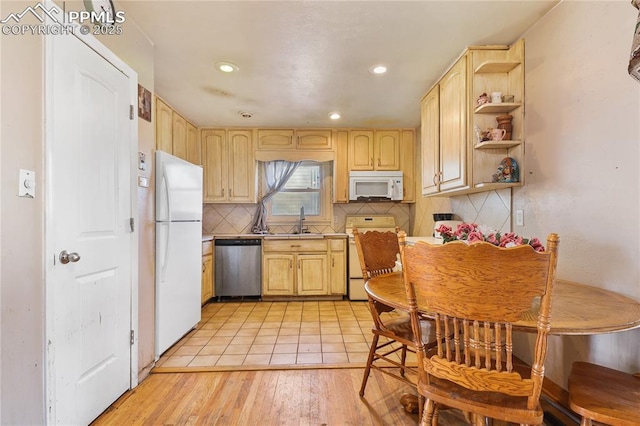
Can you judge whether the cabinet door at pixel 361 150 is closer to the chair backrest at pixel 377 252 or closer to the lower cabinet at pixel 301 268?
the lower cabinet at pixel 301 268

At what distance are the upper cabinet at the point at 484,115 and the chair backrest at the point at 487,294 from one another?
1323mm

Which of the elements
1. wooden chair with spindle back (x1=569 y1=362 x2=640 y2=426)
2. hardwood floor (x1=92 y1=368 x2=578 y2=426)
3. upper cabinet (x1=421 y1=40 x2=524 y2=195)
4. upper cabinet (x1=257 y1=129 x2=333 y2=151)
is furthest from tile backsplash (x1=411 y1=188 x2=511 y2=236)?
Result: upper cabinet (x1=257 y1=129 x2=333 y2=151)

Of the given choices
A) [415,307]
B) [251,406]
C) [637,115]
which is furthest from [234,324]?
[637,115]

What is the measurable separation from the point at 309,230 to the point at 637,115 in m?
3.42

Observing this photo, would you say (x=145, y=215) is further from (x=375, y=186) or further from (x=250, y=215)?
(x=375, y=186)

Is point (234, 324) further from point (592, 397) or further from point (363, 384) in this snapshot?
point (592, 397)

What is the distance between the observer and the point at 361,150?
3.97 metres

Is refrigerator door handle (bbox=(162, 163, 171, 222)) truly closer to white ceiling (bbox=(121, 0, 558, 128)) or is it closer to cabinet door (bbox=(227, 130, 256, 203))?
white ceiling (bbox=(121, 0, 558, 128))

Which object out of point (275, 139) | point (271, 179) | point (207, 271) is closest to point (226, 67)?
point (275, 139)

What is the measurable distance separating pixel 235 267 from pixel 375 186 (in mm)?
2157

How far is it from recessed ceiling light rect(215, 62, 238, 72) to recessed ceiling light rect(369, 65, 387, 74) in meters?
1.11

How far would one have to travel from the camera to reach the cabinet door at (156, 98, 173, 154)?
111 inches

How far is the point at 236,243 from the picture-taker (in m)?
3.70

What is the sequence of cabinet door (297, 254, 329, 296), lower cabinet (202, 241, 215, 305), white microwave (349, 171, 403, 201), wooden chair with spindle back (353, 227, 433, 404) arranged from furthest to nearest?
white microwave (349, 171, 403, 201), cabinet door (297, 254, 329, 296), lower cabinet (202, 241, 215, 305), wooden chair with spindle back (353, 227, 433, 404)
